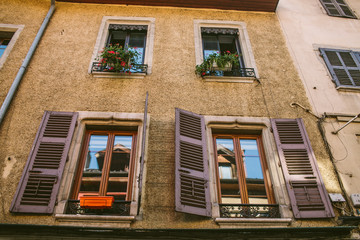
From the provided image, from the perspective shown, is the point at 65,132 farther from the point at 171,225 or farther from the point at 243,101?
the point at 243,101

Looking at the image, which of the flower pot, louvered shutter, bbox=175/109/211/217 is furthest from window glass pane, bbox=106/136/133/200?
the flower pot

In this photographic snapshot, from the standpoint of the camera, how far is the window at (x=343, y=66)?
703 centimetres

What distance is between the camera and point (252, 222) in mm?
4605

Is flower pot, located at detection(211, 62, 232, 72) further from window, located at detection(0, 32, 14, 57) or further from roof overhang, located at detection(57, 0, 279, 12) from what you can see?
window, located at detection(0, 32, 14, 57)

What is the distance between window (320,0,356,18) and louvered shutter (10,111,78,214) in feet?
26.6

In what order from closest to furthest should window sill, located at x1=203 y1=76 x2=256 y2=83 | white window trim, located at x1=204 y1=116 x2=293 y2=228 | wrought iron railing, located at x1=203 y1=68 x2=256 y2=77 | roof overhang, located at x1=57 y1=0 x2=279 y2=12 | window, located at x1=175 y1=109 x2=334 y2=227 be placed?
white window trim, located at x1=204 y1=116 x2=293 y2=228 < window, located at x1=175 y1=109 x2=334 y2=227 < window sill, located at x1=203 y1=76 x2=256 y2=83 < wrought iron railing, located at x1=203 y1=68 x2=256 y2=77 < roof overhang, located at x1=57 y1=0 x2=279 y2=12

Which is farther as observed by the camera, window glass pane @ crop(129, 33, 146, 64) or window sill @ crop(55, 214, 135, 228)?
window glass pane @ crop(129, 33, 146, 64)

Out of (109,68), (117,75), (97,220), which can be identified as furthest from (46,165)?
(109,68)

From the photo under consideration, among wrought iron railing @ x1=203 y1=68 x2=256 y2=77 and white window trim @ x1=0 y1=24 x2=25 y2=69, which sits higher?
white window trim @ x1=0 y1=24 x2=25 y2=69

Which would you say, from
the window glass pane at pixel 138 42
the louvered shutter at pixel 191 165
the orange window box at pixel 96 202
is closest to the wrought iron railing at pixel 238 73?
the louvered shutter at pixel 191 165

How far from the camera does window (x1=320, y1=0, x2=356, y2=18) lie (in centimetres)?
903

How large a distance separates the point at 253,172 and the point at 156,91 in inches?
102

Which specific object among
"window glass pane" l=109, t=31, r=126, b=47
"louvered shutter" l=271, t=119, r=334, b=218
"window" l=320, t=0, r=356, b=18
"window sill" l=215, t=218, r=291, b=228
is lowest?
"window sill" l=215, t=218, r=291, b=228

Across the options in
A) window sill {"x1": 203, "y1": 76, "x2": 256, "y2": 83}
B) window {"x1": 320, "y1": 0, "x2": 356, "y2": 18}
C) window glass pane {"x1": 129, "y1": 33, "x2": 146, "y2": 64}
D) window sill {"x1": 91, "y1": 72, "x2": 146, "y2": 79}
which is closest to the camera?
window sill {"x1": 91, "y1": 72, "x2": 146, "y2": 79}
